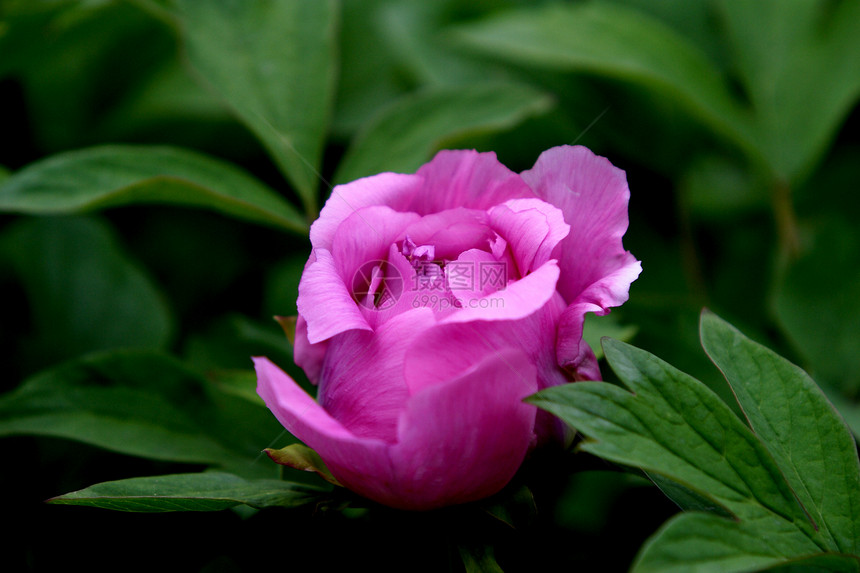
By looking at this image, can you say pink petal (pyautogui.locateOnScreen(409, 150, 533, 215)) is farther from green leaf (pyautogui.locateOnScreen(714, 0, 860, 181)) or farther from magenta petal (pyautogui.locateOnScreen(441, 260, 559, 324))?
green leaf (pyautogui.locateOnScreen(714, 0, 860, 181))

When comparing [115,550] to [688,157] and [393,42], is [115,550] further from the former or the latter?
[688,157]

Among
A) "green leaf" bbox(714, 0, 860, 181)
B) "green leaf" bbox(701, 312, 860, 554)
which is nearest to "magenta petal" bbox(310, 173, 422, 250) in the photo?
"green leaf" bbox(701, 312, 860, 554)

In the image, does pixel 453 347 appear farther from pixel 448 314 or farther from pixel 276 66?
pixel 276 66

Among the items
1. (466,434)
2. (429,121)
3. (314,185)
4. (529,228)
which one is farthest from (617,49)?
(466,434)

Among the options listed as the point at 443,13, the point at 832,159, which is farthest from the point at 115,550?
the point at 832,159

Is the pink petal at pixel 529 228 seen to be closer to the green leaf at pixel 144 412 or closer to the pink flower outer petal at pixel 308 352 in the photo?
the pink flower outer petal at pixel 308 352
